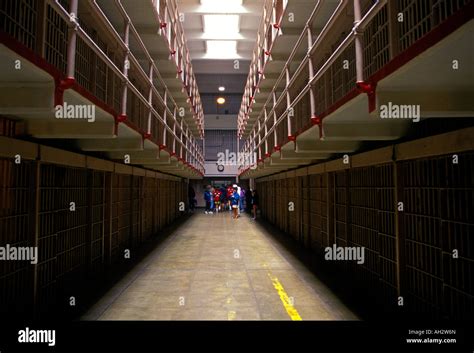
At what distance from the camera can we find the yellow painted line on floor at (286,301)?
4324mm

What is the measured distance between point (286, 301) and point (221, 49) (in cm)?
1849

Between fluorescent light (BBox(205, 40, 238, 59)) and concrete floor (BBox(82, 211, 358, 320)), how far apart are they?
1436cm

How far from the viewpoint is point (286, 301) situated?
491 centimetres

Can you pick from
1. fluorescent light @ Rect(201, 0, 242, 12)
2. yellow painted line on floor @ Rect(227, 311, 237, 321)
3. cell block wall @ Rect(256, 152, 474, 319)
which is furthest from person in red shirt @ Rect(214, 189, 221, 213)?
yellow painted line on floor @ Rect(227, 311, 237, 321)

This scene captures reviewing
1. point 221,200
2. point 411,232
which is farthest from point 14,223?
point 221,200

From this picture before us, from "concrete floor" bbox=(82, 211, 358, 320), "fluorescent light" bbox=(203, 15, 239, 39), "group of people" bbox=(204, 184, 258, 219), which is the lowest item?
"concrete floor" bbox=(82, 211, 358, 320)

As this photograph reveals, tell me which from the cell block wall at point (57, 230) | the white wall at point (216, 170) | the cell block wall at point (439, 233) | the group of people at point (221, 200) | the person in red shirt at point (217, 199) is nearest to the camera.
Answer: the cell block wall at point (439, 233)

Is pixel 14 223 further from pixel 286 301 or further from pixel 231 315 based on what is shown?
pixel 286 301

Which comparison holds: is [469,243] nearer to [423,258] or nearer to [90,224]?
[423,258]

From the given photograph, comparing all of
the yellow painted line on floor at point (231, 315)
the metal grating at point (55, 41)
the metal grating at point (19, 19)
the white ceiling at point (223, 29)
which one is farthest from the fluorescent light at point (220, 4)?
the yellow painted line on floor at point (231, 315)

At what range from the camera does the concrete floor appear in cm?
440

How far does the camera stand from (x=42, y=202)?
450cm

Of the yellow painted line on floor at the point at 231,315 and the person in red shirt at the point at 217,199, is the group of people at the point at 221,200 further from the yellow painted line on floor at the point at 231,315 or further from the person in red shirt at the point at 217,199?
the yellow painted line on floor at the point at 231,315

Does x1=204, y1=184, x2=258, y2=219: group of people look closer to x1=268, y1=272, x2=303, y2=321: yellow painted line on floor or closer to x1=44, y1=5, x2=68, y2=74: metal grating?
x1=268, y1=272, x2=303, y2=321: yellow painted line on floor
